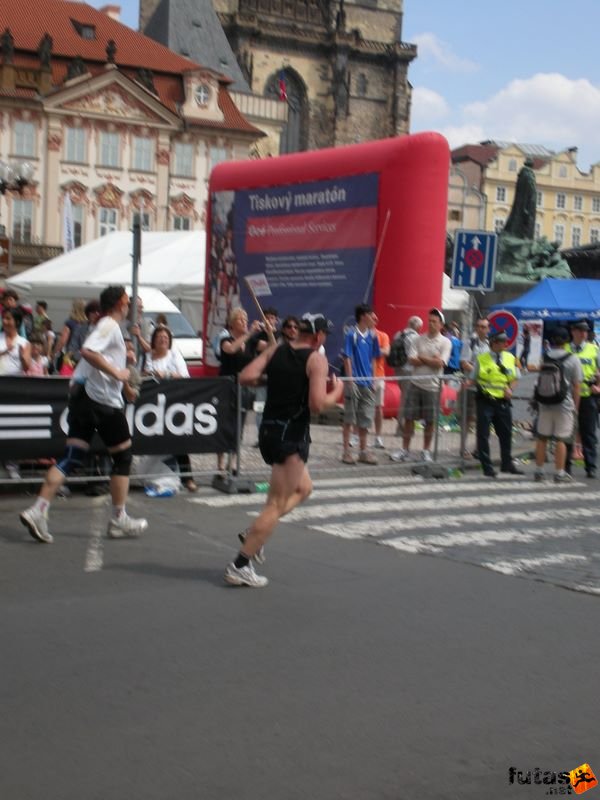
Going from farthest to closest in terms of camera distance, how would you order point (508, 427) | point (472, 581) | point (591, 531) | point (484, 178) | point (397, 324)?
point (484, 178)
point (397, 324)
point (508, 427)
point (591, 531)
point (472, 581)

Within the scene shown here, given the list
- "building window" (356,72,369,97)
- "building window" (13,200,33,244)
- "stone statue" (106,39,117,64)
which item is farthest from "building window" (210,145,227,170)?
"building window" (356,72,369,97)

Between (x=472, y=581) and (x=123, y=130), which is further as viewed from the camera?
(x=123, y=130)

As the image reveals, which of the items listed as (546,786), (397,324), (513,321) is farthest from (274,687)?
(397,324)

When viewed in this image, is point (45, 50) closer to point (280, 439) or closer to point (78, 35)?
point (78, 35)

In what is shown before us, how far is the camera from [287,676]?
5.89 meters

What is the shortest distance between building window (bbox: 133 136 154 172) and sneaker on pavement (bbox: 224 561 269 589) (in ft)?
193

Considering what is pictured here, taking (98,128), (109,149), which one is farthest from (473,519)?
(109,149)

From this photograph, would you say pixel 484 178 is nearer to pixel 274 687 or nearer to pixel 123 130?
pixel 123 130

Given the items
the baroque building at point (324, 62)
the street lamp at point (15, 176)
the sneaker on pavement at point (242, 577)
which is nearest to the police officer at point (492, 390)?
the sneaker on pavement at point (242, 577)

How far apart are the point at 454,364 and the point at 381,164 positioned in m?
3.39

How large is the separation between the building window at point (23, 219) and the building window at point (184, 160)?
27.3ft

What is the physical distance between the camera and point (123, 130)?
64.4 m

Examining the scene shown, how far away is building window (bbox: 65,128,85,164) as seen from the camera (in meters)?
63.1

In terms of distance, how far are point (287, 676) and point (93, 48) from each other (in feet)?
214
